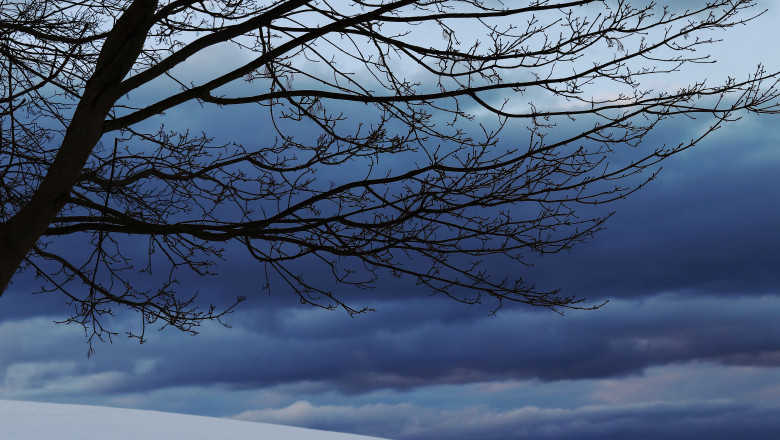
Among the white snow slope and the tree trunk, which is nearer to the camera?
the tree trunk

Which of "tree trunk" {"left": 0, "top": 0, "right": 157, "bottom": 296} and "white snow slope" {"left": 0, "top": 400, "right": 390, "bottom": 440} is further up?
"tree trunk" {"left": 0, "top": 0, "right": 157, "bottom": 296}

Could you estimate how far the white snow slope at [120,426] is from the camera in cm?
1043

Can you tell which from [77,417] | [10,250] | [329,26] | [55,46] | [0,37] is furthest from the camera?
[77,417]

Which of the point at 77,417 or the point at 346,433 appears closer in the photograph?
the point at 77,417

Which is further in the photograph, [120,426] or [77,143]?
[120,426]

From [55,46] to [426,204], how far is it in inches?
196

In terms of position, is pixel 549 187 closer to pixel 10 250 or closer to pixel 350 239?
pixel 350 239

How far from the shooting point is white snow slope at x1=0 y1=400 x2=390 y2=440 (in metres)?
10.4

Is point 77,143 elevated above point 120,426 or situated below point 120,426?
above

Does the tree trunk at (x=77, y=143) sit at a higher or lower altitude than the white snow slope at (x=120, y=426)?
higher

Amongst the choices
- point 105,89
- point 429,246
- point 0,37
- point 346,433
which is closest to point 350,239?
point 429,246

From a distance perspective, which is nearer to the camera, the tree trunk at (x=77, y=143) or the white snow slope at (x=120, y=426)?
the tree trunk at (x=77, y=143)

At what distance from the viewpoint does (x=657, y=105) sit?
18.6 feet

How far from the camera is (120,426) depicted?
11602mm
